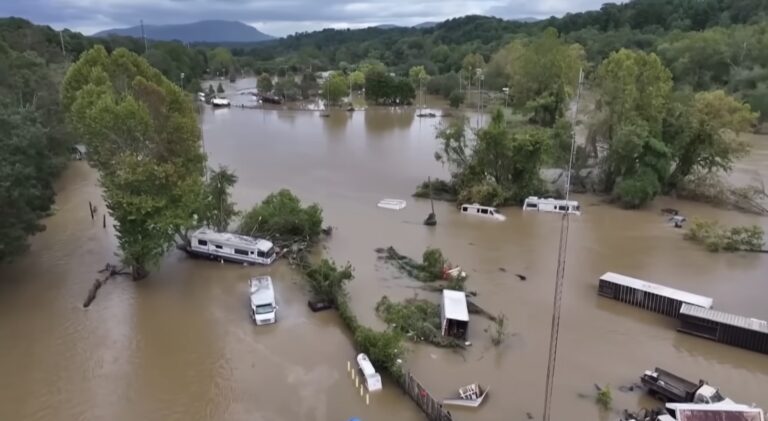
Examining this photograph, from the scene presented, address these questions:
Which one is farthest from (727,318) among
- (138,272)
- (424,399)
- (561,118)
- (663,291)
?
(561,118)

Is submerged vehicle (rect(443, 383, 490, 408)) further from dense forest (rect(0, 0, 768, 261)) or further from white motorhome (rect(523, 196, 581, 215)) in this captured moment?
white motorhome (rect(523, 196, 581, 215))

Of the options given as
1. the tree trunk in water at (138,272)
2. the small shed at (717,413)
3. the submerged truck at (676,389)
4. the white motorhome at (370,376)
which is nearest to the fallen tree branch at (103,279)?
the tree trunk in water at (138,272)

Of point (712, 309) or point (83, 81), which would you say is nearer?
point (712, 309)

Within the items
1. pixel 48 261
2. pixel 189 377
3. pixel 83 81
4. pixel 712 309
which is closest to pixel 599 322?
pixel 712 309

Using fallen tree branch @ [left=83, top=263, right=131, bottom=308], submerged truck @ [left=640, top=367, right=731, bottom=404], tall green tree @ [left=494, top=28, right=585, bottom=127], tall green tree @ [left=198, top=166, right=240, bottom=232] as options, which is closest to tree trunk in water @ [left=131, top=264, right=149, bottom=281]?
fallen tree branch @ [left=83, top=263, right=131, bottom=308]

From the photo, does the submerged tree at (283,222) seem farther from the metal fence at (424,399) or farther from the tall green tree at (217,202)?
the metal fence at (424,399)

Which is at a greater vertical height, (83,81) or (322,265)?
(83,81)

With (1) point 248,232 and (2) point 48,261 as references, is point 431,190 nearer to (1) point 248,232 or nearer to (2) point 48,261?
(1) point 248,232
